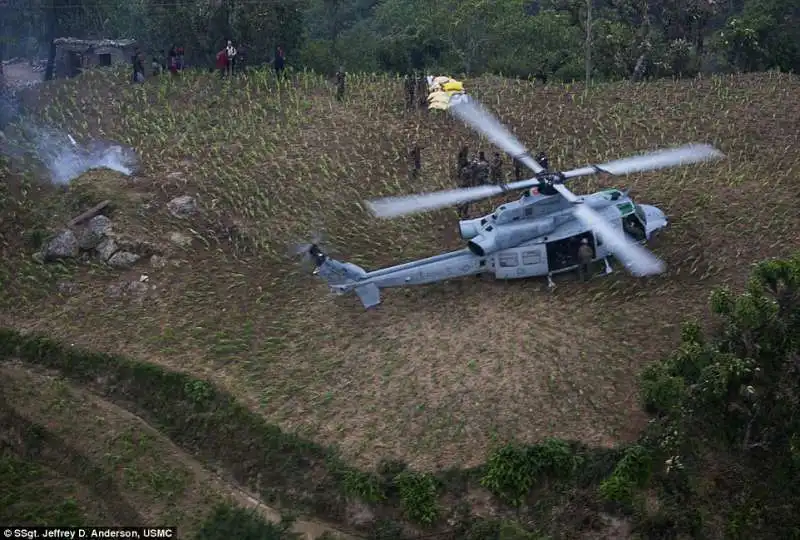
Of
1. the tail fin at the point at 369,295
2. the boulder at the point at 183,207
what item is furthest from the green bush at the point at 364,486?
the boulder at the point at 183,207

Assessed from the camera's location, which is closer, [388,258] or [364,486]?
[364,486]

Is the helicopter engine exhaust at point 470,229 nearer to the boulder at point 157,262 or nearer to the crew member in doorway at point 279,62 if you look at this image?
the boulder at point 157,262

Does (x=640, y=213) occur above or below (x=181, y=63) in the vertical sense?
below

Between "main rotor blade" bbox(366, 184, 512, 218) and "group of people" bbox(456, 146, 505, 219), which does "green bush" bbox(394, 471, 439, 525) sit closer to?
"main rotor blade" bbox(366, 184, 512, 218)

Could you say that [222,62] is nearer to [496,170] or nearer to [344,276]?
[496,170]

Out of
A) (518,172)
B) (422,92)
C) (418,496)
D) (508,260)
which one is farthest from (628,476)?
(422,92)

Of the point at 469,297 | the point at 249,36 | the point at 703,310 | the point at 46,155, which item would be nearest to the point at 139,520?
the point at 469,297
